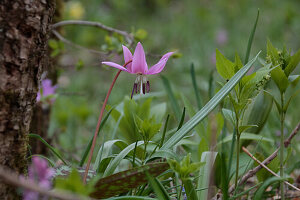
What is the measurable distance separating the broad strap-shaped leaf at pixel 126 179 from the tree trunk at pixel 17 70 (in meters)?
0.22

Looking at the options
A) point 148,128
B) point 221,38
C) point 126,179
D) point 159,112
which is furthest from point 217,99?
point 221,38

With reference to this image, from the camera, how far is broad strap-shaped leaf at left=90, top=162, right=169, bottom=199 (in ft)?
3.09

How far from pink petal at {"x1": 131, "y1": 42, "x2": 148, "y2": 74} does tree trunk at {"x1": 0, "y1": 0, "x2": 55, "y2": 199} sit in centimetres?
26

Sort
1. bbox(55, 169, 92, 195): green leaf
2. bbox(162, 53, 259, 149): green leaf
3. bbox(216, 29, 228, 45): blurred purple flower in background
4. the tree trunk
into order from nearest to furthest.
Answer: bbox(55, 169, 92, 195): green leaf, the tree trunk, bbox(162, 53, 259, 149): green leaf, bbox(216, 29, 228, 45): blurred purple flower in background

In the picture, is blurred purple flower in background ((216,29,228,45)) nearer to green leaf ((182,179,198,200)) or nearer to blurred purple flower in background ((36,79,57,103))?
blurred purple flower in background ((36,79,57,103))

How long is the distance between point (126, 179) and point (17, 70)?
1.33ft

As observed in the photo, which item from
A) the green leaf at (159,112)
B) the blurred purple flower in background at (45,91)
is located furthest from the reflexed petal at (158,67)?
the blurred purple flower in background at (45,91)

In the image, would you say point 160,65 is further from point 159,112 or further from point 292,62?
point 159,112

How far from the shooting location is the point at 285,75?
111 centimetres

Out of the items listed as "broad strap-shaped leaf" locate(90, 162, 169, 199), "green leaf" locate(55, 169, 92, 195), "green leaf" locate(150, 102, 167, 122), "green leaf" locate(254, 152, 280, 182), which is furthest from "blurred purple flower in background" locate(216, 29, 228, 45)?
"green leaf" locate(55, 169, 92, 195)

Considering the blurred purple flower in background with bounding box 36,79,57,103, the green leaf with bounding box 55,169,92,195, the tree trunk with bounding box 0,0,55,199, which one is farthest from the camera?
the blurred purple flower in background with bounding box 36,79,57,103

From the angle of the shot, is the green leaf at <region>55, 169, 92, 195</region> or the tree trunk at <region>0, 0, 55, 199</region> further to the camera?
the tree trunk at <region>0, 0, 55, 199</region>

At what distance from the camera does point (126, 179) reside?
0.96m

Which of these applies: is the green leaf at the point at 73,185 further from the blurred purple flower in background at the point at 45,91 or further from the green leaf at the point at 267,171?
the blurred purple flower in background at the point at 45,91
